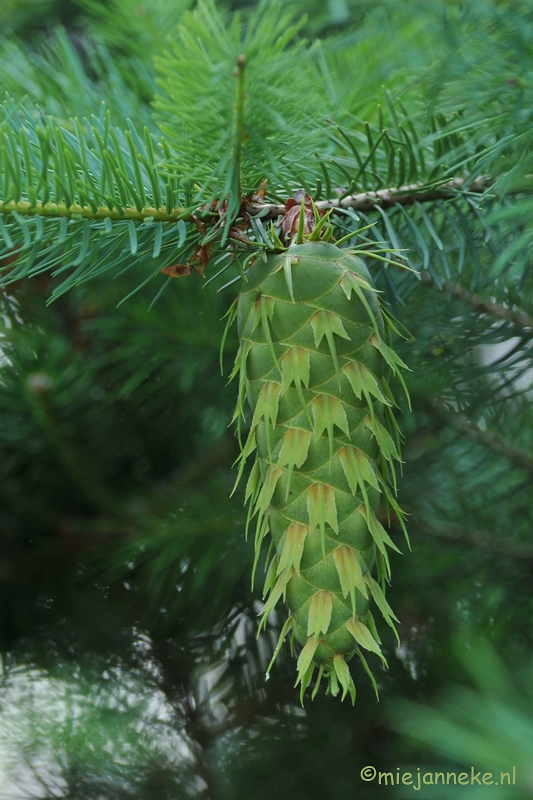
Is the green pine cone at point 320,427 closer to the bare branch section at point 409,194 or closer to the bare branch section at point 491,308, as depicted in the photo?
the bare branch section at point 409,194

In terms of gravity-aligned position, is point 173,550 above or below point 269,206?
below

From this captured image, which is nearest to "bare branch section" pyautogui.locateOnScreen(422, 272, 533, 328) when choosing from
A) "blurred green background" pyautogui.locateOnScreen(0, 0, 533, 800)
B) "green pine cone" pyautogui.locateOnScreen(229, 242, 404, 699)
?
"blurred green background" pyautogui.locateOnScreen(0, 0, 533, 800)

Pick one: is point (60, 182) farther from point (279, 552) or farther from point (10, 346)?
point (10, 346)

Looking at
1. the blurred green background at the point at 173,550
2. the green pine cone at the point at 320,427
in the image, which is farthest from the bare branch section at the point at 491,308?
the green pine cone at the point at 320,427

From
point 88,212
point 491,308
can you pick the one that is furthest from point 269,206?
point 491,308

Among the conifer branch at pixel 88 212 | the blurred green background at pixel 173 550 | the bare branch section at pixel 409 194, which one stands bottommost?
the blurred green background at pixel 173 550

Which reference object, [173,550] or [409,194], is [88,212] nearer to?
[409,194]

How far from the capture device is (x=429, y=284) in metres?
0.35

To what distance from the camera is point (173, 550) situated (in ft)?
1.39

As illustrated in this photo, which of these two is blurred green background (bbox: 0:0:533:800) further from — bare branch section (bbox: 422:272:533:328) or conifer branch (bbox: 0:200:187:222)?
conifer branch (bbox: 0:200:187:222)

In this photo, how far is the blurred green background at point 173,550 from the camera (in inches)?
15.4

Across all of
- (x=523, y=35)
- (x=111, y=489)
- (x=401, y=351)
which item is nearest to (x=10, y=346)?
(x=111, y=489)

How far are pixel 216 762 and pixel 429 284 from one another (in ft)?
1.14

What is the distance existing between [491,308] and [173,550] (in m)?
0.25
